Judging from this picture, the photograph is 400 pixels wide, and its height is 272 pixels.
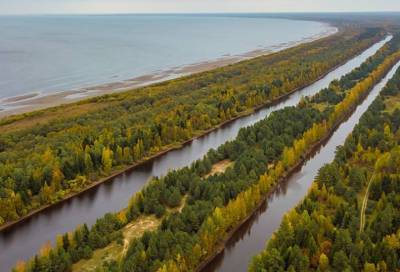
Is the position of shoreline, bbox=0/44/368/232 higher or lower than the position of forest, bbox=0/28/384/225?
lower

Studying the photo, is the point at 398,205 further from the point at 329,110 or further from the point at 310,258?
the point at 329,110

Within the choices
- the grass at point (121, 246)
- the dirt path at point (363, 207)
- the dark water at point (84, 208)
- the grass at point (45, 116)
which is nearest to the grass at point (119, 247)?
the grass at point (121, 246)

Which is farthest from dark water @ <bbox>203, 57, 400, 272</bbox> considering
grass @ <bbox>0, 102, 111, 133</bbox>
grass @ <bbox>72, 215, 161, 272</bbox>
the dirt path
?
grass @ <bbox>0, 102, 111, 133</bbox>

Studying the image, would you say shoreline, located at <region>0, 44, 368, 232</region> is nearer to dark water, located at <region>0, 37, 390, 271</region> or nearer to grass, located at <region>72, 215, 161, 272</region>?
dark water, located at <region>0, 37, 390, 271</region>

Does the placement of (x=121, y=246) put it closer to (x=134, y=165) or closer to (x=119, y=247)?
(x=119, y=247)

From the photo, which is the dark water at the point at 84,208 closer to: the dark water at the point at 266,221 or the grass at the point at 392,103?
the dark water at the point at 266,221

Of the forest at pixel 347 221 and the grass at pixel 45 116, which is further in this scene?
the grass at pixel 45 116
